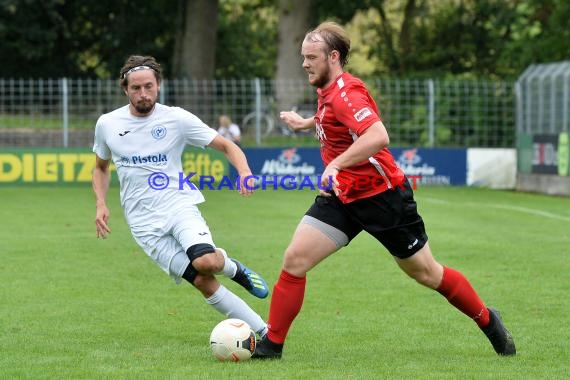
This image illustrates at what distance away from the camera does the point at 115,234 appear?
16156mm

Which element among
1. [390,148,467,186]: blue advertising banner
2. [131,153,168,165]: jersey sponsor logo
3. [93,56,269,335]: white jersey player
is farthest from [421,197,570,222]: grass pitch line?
[131,153,168,165]: jersey sponsor logo

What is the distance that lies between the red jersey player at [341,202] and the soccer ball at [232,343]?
0.14 metres

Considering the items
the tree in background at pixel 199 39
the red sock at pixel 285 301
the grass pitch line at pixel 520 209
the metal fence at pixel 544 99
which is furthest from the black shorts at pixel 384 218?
the tree in background at pixel 199 39

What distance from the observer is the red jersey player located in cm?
704

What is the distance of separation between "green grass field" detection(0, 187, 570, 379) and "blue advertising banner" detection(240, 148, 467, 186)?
984 cm

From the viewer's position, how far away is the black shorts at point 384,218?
281 inches

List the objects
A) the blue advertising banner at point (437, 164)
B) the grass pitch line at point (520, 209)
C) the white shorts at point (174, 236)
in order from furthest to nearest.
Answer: the blue advertising banner at point (437, 164), the grass pitch line at point (520, 209), the white shorts at point (174, 236)

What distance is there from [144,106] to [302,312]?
97.6 inches

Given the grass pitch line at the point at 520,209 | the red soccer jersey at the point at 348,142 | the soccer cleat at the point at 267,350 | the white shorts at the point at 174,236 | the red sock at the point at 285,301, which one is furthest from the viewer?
the grass pitch line at the point at 520,209

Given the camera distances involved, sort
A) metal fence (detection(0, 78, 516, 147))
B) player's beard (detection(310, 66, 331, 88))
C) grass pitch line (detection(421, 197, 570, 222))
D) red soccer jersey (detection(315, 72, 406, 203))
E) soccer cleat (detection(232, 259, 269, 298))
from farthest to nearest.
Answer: metal fence (detection(0, 78, 516, 147))
grass pitch line (detection(421, 197, 570, 222))
soccer cleat (detection(232, 259, 269, 298))
player's beard (detection(310, 66, 331, 88))
red soccer jersey (detection(315, 72, 406, 203))

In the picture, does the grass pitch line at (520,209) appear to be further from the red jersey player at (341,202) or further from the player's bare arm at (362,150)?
the player's bare arm at (362,150)

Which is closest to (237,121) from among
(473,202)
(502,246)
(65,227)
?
(473,202)

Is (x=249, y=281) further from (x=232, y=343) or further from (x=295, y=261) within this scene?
(x=295, y=261)

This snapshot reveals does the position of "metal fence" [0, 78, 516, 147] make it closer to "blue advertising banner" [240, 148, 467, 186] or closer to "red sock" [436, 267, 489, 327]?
"blue advertising banner" [240, 148, 467, 186]
